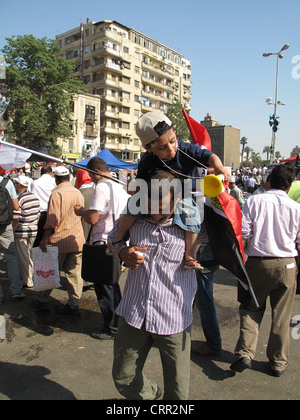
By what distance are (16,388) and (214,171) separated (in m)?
2.50

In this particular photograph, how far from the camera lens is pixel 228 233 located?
1.99m

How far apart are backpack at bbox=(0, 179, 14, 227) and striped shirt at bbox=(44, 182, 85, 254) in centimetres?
84

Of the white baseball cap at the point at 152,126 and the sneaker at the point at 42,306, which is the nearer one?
the white baseball cap at the point at 152,126

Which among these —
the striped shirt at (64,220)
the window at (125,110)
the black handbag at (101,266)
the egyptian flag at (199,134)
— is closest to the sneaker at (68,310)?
the striped shirt at (64,220)

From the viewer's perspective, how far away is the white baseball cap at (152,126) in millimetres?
1746

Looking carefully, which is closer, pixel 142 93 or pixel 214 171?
pixel 214 171

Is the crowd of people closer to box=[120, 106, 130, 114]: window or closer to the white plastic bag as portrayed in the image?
the white plastic bag

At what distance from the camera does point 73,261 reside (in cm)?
418

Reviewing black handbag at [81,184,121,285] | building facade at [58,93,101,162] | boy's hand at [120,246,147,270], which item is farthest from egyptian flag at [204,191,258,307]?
building facade at [58,93,101,162]

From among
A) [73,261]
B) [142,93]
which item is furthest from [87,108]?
[73,261]

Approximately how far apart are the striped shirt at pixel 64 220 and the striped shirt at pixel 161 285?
233 centimetres

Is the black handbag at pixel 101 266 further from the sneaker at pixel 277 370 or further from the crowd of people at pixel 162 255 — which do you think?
the sneaker at pixel 277 370

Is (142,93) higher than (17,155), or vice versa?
(142,93)
